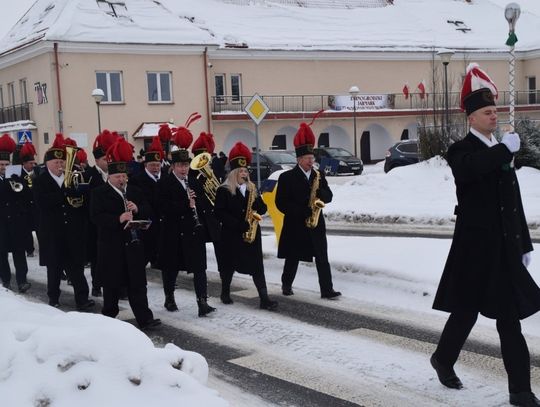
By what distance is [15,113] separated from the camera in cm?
3938

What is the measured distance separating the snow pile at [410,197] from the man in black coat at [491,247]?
10287 millimetres

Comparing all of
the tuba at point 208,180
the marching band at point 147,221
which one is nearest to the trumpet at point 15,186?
the marching band at point 147,221

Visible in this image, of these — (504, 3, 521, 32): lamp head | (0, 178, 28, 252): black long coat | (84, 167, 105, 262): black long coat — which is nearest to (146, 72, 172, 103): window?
(504, 3, 521, 32): lamp head

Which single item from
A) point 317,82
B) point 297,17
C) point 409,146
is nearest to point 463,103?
point 409,146

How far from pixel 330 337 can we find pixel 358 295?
6.18 feet

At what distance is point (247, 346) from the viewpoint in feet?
21.9

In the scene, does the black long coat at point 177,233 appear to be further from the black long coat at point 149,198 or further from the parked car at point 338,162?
the parked car at point 338,162

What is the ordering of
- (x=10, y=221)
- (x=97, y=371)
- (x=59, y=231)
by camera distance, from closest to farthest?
(x=97, y=371), (x=59, y=231), (x=10, y=221)

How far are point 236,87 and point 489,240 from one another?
3712 cm

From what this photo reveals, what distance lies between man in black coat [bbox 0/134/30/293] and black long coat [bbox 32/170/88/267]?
123 cm

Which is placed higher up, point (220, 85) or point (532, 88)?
point (220, 85)

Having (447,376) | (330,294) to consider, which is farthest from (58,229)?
(447,376)

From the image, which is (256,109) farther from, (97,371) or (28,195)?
(97,371)

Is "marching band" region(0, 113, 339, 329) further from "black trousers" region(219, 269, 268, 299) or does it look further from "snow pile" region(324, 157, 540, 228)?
"snow pile" region(324, 157, 540, 228)
